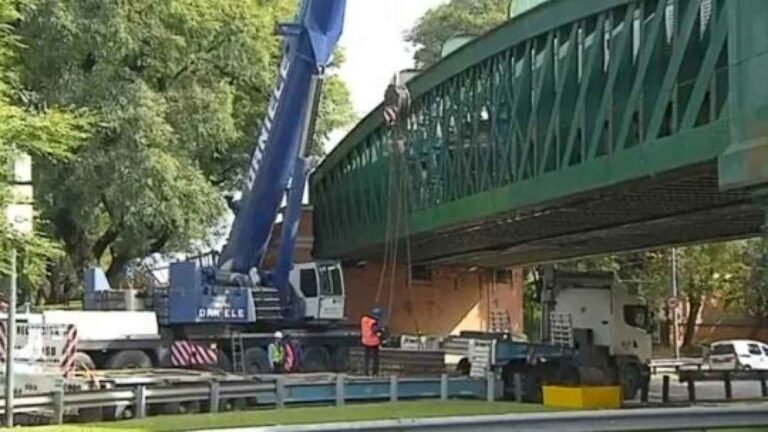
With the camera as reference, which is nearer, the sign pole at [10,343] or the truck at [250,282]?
the sign pole at [10,343]

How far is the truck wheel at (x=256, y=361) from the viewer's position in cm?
3238

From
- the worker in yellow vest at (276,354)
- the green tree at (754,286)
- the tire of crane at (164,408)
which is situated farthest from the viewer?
the green tree at (754,286)

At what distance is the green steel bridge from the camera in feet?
Answer: 64.1

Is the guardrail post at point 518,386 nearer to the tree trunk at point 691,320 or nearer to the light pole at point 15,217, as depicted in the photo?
the light pole at point 15,217

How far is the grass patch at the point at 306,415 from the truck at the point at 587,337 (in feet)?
18.8

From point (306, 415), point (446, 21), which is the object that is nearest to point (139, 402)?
point (306, 415)

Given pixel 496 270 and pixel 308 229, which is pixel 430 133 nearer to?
pixel 308 229

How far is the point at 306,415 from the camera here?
20.5 metres

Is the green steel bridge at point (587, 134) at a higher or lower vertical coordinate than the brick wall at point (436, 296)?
higher

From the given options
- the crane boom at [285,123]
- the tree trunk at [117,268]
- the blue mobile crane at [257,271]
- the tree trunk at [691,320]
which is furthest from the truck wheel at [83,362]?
the tree trunk at [691,320]

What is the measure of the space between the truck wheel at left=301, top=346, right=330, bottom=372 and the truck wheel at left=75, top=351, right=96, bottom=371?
6646mm

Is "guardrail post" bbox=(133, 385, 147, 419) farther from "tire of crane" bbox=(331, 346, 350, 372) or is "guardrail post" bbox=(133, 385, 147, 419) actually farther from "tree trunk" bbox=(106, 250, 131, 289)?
"tree trunk" bbox=(106, 250, 131, 289)

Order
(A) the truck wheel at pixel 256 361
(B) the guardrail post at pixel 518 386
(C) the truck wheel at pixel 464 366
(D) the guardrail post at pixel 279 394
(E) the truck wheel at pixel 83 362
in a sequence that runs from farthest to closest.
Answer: (A) the truck wheel at pixel 256 361, (C) the truck wheel at pixel 464 366, (E) the truck wheel at pixel 83 362, (B) the guardrail post at pixel 518 386, (D) the guardrail post at pixel 279 394

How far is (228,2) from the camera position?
40.4m
